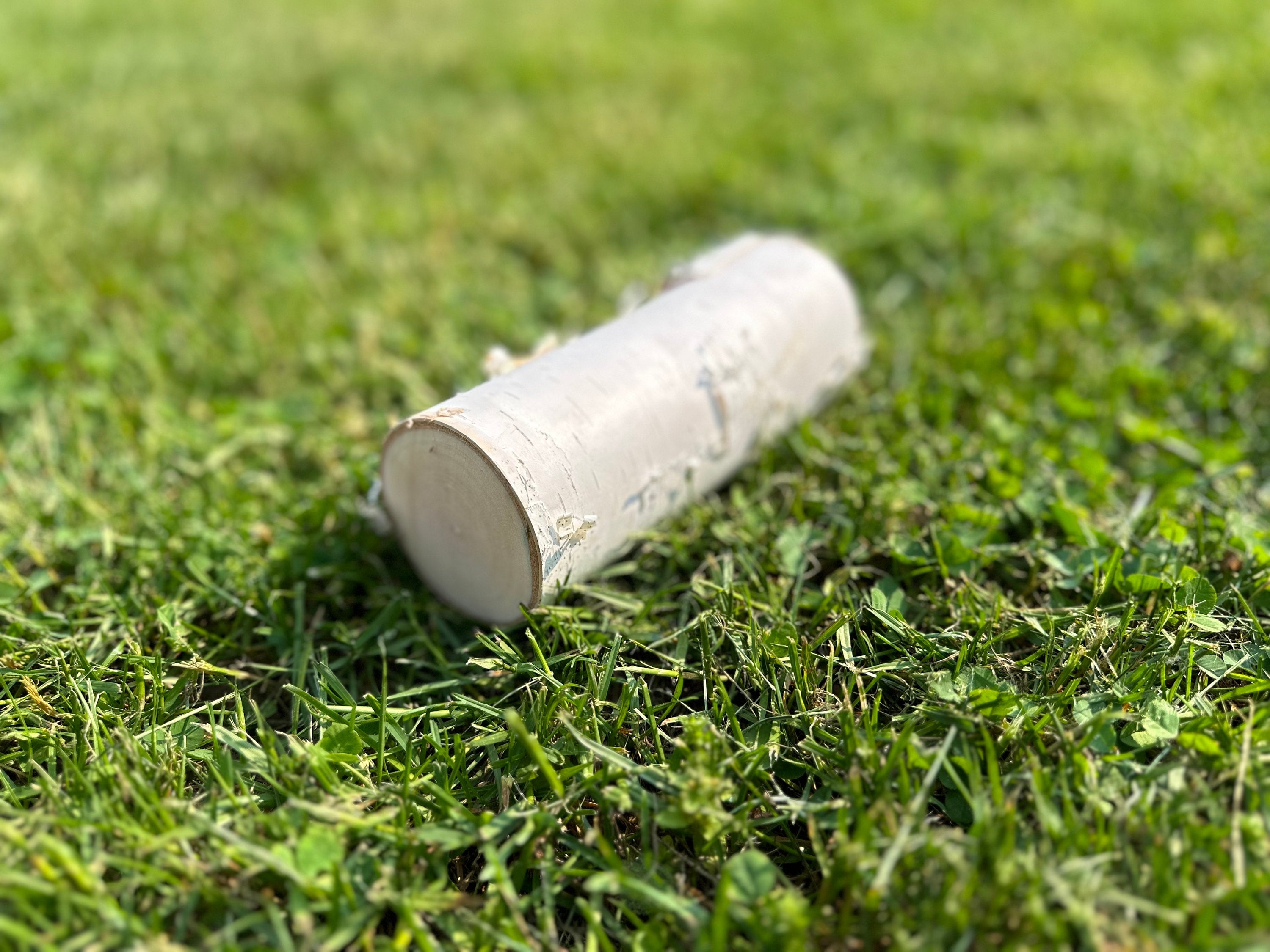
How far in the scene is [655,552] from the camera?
2.14 m

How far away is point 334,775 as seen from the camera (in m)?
1.58

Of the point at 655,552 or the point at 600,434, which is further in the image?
the point at 655,552

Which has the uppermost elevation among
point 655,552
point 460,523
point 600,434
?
point 600,434

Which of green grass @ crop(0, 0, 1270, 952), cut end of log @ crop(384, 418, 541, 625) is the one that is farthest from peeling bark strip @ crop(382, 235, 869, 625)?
green grass @ crop(0, 0, 1270, 952)

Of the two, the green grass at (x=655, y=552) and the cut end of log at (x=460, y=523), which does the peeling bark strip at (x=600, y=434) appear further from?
the green grass at (x=655, y=552)

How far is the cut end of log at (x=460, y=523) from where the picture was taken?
1758mm

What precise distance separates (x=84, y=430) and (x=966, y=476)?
2305mm

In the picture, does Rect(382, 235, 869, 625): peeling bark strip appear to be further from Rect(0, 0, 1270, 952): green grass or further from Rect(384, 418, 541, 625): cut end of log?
Rect(0, 0, 1270, 952): green grass

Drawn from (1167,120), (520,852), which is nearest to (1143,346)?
(1167,120)

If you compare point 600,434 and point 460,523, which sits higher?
point 600,434

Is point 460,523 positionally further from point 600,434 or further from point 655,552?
point 655,552

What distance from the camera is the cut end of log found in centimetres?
176

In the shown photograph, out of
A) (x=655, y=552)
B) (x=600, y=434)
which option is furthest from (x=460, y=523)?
(x=655, y=552)

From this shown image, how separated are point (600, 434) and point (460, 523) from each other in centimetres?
33
